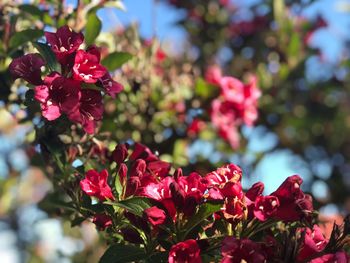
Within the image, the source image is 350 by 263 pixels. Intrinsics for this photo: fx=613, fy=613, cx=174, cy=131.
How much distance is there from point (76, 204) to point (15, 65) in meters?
0.36

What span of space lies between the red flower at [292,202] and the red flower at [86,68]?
47cm

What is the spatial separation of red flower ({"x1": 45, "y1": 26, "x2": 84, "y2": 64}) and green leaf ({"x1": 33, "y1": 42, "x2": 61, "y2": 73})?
45 mm

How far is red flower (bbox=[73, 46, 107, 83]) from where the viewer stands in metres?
1.36

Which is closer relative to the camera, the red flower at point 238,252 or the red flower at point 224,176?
the red flower at point 238,252

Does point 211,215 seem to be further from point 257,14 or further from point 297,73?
point 257,14

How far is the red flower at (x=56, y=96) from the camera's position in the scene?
4.41 feet

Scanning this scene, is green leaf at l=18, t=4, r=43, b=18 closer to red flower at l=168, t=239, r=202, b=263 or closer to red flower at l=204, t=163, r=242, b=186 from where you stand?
red flower at l=204, t=163, r=242, b=186

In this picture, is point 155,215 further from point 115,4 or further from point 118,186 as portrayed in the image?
point 115,4

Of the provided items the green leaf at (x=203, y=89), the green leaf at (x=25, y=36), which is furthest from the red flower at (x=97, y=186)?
the green leaf at (x=203, y=89)

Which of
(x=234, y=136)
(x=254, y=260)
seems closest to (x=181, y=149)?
(x=234, y=136)

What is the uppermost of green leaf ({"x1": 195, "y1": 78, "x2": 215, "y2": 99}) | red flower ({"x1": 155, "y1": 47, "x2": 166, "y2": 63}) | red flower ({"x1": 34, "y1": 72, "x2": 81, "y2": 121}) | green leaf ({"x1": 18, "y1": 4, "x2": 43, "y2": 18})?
green leaf ({"x1": 18, "y1": 4, "x2": 43, "y2": 18})

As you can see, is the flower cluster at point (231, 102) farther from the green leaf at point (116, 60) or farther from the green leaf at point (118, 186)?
the green leaf at point (118, 186)

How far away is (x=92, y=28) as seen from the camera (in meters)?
1.87

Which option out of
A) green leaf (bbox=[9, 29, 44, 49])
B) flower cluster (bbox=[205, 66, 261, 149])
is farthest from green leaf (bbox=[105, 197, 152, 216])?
flower cluster (bbox=[205, 66, 261, 149])
